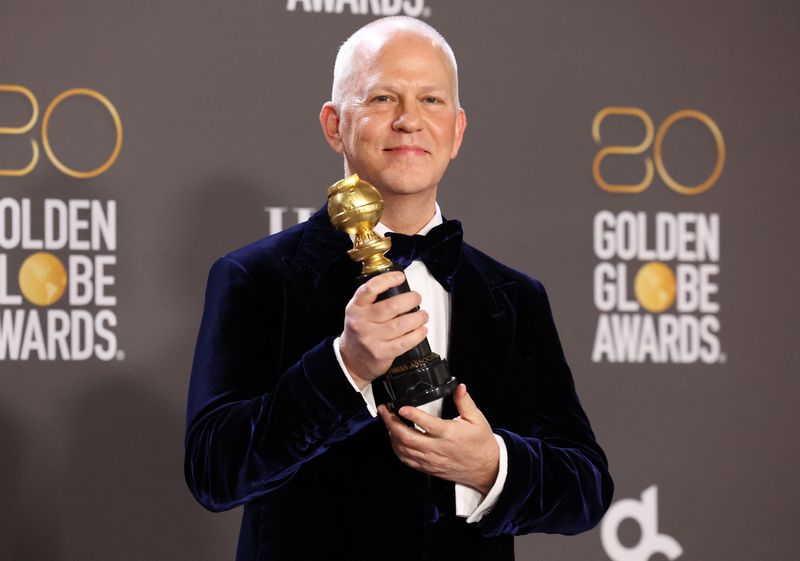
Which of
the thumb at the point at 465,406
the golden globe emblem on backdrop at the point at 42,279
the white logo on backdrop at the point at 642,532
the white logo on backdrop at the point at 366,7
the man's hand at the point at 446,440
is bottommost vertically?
Result: the white logo on backdrop at the point at 642,532

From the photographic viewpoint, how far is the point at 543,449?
1.59 m

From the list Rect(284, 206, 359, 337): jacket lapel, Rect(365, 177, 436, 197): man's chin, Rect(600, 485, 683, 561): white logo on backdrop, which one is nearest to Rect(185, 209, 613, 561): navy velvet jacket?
Rect(284, 206, 359, 337): jacket lapel

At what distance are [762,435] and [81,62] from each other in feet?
7.75

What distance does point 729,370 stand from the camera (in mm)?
3289

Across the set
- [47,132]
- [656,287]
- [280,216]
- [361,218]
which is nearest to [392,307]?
[361,218]

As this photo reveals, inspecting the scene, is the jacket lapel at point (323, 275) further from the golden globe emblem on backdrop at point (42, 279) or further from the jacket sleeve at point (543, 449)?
the golden globe emblem on backdrop at point (42, 279)

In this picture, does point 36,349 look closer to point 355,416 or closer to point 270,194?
point 270,194

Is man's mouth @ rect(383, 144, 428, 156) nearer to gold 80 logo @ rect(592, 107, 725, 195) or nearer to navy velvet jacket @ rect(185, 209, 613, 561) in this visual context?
navy velvet jacket @ rect(185, 209, 613, 561)

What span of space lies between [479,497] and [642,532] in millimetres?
1820

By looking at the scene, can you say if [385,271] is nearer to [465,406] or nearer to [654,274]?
[465,406]

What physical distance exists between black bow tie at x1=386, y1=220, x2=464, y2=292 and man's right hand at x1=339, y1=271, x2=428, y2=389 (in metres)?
0.38

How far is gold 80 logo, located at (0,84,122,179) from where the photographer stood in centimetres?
282

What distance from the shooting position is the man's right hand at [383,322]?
123 centimetres

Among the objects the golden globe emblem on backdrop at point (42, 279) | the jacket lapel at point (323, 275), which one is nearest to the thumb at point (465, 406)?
the jacket lapel at point (323, 275)
